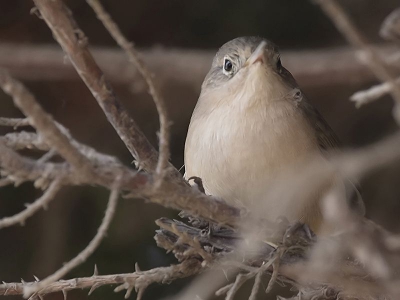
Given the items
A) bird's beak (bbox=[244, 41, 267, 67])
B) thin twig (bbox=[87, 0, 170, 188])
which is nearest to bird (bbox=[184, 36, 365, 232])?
bird's beak (bbox=[244, 41, 267, 67])

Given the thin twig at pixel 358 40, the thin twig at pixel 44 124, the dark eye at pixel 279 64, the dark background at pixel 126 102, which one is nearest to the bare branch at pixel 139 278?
the thin twig at pixel 44 124

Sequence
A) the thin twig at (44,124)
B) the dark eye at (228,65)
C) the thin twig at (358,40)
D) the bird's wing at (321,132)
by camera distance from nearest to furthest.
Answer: the thin twig at (358,40), the thin twig at (44,124), the bird's wing at (321,132), the dark eye at (228,65)

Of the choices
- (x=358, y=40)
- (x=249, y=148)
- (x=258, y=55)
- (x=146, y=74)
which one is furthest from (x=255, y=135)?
(x=358, y=40)

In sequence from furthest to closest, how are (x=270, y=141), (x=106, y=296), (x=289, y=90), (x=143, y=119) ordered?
(x=143, y=119) < (x=106, y=296) < (x=289, y=90) < (x=270, y=141)

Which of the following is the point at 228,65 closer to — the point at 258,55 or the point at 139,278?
the point at 258,55

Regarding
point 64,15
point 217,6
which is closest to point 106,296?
point 217,6

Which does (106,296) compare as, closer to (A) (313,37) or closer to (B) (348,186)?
(B) (348,186)

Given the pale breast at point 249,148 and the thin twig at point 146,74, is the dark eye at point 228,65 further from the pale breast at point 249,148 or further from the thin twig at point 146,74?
the thin twig at point 146,74
